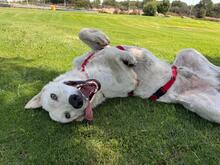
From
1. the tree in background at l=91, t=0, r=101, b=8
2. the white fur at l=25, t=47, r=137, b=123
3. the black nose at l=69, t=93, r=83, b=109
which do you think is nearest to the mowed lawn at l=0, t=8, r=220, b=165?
the white fur at l=25, t=47, r=137, b=123

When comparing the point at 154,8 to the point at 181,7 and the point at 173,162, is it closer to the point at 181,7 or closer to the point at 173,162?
the point at 181,7

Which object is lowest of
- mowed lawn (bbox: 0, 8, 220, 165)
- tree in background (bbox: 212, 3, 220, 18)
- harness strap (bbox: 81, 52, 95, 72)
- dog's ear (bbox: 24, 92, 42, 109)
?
tree in background (bbox: 212, 3, 220, 18)

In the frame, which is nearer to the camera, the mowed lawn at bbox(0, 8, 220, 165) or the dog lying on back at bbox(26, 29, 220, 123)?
the mowed lawn at bbox(0, 8, 220, 165)

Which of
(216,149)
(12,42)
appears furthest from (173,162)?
(12,42)

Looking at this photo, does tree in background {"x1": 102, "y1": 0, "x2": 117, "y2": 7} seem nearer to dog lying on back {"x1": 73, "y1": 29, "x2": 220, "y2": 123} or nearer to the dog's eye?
dog lying on back {"x1": 73, "y1": 29, "x2": 220, "y2": 123}

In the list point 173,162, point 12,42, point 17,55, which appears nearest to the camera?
point 173,162

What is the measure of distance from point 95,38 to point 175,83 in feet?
4.03

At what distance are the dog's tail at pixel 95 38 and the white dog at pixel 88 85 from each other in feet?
0.04

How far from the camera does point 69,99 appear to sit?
12.3ft

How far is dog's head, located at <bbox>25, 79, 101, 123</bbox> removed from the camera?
12.4 ft

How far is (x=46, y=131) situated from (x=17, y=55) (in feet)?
14.6

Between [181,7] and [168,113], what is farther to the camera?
[181,7]

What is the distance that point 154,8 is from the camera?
57.1 metres

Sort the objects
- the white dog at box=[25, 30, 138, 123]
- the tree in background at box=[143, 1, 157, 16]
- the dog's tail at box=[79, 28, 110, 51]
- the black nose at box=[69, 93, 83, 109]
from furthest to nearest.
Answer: the tree in background at box=[143, 1, 157, 16] → the dog's tail at box=[79, 28, 110, 51] → the white dog at box=[25, 30, 138, 123] → the black nose at box=[69, 93, 83, 109]
